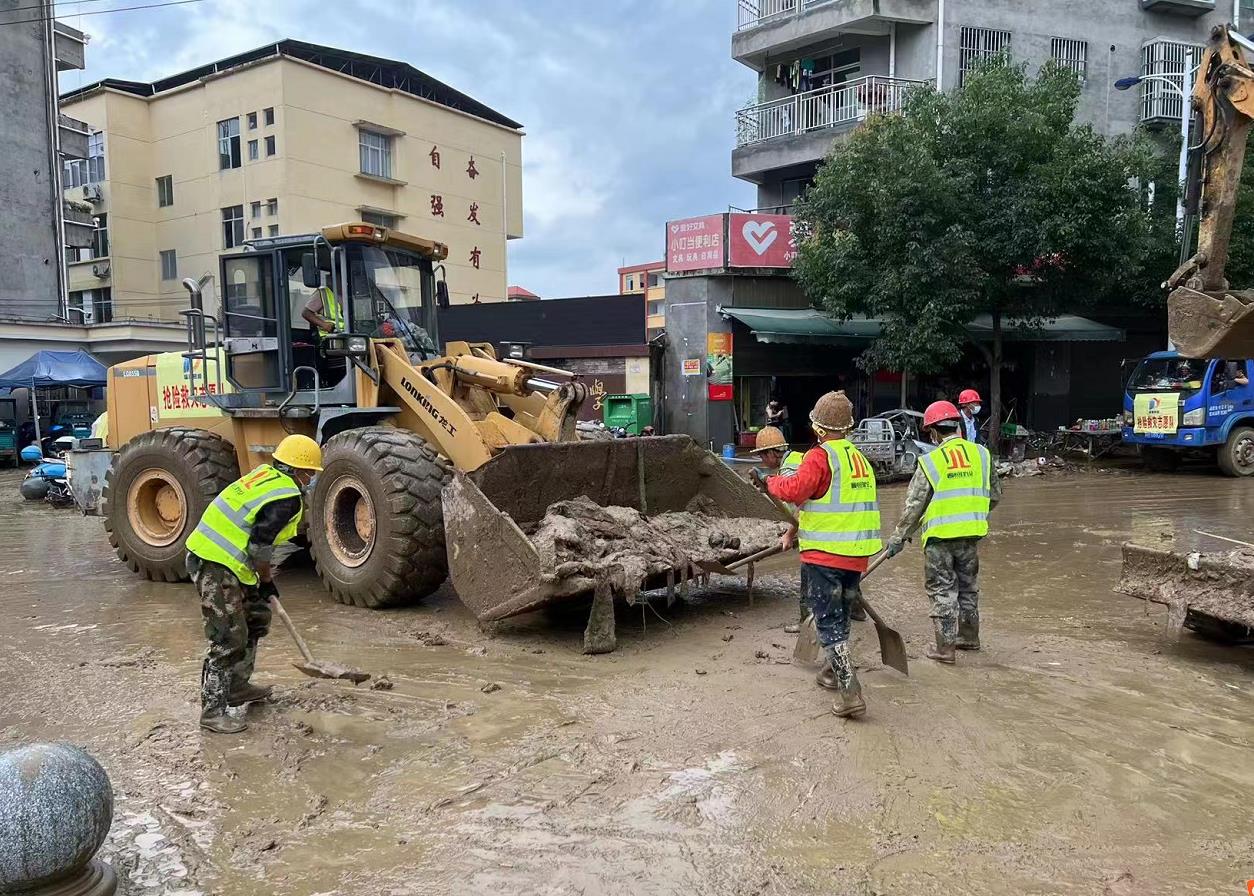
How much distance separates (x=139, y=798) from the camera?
3.89 meters

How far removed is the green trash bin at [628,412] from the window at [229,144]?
1753 cm

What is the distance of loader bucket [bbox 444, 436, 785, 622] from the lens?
5.62 m

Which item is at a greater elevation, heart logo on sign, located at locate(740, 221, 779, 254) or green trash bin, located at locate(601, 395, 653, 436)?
heart logo on sign, located at locate(740, 221, 779, 254)

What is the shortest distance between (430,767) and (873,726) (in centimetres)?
209

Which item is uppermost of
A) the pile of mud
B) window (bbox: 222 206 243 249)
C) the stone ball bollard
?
window (bbox: 222 206 243 249)

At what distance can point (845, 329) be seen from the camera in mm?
18609

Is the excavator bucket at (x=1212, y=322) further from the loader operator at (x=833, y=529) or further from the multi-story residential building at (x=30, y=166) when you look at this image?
the multi-story residential building at (x=30, y=166)

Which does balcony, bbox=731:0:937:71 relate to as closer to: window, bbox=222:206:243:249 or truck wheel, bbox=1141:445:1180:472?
A: truck wheel, bbox=1141:445:1180:472

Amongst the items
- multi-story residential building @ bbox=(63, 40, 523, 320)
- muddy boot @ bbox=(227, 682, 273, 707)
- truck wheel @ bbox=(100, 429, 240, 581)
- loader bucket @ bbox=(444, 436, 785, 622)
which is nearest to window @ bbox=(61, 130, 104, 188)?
multi-story residential building @ bbox=(63, 40, 523, 320)

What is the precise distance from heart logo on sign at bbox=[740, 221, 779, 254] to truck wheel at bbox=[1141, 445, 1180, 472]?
816 centimetres

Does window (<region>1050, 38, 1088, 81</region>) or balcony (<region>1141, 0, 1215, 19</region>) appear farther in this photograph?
balcony (<region>1141, 0, 1215, 19</region>)

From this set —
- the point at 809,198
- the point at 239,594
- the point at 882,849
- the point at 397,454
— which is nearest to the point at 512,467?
the point at 397,454

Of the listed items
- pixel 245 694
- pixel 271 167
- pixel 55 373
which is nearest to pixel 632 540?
pixel 245 694

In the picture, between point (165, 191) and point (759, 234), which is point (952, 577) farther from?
point (165, 191)
